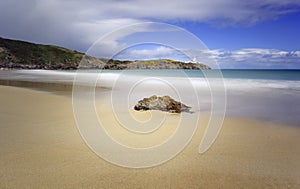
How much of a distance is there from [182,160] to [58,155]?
7.55 ft

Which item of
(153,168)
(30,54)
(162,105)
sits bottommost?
(153,168)

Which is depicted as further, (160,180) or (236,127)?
(236,127)

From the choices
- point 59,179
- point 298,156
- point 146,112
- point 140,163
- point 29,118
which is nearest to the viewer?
point 59,179

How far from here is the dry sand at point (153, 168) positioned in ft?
12.6

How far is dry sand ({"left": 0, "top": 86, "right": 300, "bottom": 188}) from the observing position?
3.84 metres

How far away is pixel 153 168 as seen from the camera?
438cm

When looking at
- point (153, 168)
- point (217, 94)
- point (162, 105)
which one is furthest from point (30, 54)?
point (153, 168)

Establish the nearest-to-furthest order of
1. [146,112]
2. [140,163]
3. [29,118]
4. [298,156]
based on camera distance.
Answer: [140,163] < [298,156] < [29,118] < [146,112]

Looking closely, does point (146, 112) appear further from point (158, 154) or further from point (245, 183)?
point (245, 183)

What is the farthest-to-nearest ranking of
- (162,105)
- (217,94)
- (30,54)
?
(30,54) → (217,94) → (162,105)

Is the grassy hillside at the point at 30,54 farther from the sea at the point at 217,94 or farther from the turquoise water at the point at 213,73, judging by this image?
the sea at the point at 217,94

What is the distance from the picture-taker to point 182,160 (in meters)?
4.74

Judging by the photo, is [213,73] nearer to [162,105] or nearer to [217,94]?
[162,105]

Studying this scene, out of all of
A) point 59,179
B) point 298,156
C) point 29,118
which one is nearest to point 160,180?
point 59,179
